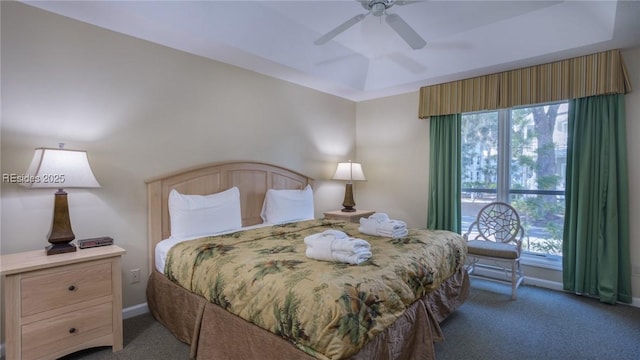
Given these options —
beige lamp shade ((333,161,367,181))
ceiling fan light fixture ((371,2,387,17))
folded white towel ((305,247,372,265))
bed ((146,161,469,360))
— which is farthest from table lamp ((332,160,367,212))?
folded white towel ((305,247,372,265))

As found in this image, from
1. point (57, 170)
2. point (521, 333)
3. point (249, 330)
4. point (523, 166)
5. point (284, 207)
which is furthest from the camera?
point (523, 166)

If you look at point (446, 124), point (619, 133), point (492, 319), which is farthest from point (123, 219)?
point (619, 133)

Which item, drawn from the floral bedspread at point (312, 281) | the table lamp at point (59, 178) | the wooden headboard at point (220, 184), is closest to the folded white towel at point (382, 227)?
the floral bedspread at point (312, 281)

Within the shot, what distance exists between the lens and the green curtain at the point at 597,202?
9.77 ft

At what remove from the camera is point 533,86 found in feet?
11.2

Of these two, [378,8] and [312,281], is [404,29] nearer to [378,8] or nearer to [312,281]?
[378,8]

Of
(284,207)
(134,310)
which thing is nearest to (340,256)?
(284,207)

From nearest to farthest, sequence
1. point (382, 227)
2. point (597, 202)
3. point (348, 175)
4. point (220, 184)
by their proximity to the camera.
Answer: point (382, 227), point (597, 202), point (220, 184), point (348, 175)

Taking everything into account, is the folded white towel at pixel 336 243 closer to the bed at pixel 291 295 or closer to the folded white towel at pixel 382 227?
the bed at pixel 291 295

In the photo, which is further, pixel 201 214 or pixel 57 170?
pixel 201 214

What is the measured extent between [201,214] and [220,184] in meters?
0.55

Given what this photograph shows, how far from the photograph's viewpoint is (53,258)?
78.6 inches

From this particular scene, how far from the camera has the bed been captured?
1475 millimetres

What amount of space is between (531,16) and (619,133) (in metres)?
1.42
